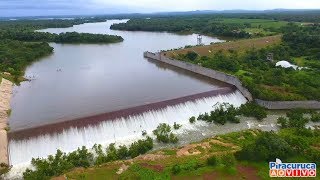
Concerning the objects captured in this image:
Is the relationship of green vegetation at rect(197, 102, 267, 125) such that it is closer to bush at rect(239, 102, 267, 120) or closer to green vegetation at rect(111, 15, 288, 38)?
bush at rect(239, 102, 267, 120)

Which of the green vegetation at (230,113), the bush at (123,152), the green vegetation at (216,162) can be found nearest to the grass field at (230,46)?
the green vegetation at (230,113)

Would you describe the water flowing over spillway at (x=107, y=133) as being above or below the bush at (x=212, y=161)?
above

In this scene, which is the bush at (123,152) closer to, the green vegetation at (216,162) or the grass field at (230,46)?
the green vegetation at (216,162)

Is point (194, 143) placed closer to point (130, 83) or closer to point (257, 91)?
point (257, 91)

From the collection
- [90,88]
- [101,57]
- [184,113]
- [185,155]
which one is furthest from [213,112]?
[101,57]

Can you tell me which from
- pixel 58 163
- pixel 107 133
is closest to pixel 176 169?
pixel 58 163

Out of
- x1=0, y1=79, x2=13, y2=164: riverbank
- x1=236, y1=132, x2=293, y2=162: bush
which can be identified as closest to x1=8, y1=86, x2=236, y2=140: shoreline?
x1=0, y1=79, x2=13, y2=164: riverbank

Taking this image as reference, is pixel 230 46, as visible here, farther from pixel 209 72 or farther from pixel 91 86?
pixel 91 86
